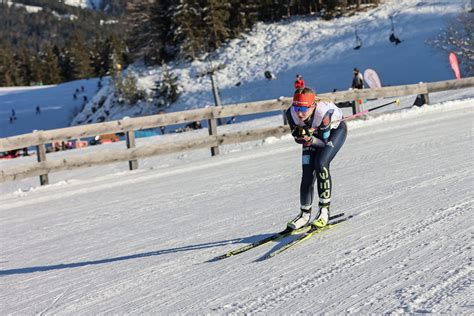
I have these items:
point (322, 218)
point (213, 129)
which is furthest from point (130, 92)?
point (322, 218)

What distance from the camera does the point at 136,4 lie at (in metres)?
65.8

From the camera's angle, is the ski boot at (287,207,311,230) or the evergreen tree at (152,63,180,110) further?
the evergreen tree at (152,63,180,110)

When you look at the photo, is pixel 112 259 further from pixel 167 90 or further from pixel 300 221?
pixel 167 90

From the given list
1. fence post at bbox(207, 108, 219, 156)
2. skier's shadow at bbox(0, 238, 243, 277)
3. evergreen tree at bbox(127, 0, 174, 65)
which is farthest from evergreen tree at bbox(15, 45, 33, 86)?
skier's shadow at bbox(0, 238, 243, 277)

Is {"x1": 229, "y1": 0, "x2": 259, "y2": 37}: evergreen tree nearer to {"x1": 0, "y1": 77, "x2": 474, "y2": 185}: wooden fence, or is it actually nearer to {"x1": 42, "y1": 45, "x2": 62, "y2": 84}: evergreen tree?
{"x1": 0, "y1": 77, "x2": 474, "y2": 185}: wooden fence

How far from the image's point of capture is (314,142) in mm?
5781

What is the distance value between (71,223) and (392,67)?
4045 centimetres

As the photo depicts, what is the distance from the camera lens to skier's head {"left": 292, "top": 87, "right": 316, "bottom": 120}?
18.7 feet

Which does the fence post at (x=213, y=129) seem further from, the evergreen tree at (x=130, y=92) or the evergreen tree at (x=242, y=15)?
the evergreen tree at (x=242, y=15)

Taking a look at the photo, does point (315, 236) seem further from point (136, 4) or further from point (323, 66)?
point (136, 4)

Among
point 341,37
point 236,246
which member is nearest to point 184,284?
point 236,246

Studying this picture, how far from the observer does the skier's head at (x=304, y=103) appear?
570 cm

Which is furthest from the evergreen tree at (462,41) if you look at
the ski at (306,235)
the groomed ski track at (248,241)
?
the ski at (306,235)

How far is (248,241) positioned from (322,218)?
733mm
